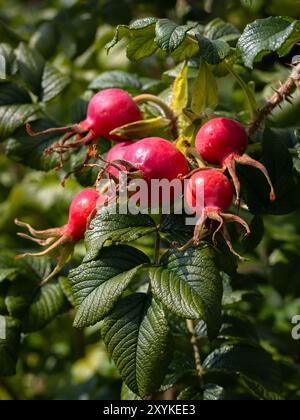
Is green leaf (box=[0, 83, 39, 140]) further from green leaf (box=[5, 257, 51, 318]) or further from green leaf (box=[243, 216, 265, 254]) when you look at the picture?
green leaf (box=[243, 216, 265, 254])

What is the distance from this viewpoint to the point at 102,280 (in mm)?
1486

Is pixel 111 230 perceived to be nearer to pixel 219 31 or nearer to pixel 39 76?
pixel 219 31

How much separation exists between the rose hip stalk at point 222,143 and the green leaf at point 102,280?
11.2 inches

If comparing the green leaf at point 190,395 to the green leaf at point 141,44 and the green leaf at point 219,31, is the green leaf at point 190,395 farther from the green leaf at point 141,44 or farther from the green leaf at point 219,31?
the green leaf at point 219,31

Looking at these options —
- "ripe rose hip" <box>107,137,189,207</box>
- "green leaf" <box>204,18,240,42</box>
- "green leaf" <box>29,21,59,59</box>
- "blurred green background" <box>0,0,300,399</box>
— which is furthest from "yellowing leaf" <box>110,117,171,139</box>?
"green leaf" <box>29,21,59,59</box>

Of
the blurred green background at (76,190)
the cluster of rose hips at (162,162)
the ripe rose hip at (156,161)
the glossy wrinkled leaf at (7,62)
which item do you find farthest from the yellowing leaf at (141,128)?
the glossy wrinkled leaf at (7,62)

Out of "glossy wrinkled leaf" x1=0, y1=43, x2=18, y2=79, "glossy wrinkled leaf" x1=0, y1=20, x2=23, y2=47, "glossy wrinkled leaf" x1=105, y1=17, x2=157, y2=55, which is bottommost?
"glossy wrinkled leaf" x1=0, y1=20, x2=23, y2=47

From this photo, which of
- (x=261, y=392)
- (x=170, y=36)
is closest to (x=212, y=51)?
(x=170, y=36)

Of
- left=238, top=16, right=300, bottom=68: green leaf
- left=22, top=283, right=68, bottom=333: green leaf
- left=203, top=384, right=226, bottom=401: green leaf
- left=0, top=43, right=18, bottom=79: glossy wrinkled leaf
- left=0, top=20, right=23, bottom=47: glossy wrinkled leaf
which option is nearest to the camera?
left=238, top=16, right=300, bottom=68: green leaf

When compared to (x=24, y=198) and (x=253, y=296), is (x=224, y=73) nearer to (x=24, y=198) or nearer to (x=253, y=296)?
(x=253, y=296)

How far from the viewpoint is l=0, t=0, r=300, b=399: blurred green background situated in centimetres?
248

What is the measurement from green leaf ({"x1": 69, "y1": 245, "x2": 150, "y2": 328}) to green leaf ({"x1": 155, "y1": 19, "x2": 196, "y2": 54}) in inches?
18.4

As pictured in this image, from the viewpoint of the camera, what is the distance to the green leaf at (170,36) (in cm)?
151

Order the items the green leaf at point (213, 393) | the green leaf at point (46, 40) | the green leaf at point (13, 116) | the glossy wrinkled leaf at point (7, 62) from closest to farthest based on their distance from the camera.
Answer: the green leaf at point (213, 393), the green leaf at point (13, 116), the glossy wrinkled leaf at point (7, 62), the green leaf at point (46, 40)
